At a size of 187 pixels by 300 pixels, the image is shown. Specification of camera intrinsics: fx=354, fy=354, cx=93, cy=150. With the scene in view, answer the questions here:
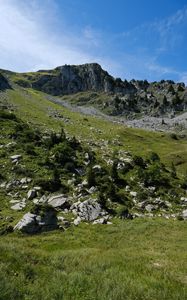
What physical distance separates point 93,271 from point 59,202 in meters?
18.1

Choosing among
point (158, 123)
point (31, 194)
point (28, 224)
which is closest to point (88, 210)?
point (31, 194)

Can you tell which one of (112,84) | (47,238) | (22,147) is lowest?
(47,238)

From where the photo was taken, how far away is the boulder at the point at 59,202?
3084cm

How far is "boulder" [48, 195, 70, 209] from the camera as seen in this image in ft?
101

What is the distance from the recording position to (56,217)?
91.9ft

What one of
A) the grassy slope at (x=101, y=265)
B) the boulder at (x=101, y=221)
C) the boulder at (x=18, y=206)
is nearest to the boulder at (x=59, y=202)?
the boulder at (x=18, y=206)

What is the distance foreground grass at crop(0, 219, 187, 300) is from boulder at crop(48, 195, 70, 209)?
5.58 metres

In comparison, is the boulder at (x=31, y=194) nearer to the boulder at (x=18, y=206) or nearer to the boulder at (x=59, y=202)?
the boulder at (x=18, y=206)

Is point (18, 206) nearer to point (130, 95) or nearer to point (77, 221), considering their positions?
point (77, 221)

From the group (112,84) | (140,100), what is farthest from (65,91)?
(140,100)

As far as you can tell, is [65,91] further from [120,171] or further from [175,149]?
[120,171]

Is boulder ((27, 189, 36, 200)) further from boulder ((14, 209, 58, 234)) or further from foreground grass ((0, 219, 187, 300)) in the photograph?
foreground grass ((0, 219, 187, 300))

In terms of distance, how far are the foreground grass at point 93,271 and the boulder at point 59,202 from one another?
5581 millimetres

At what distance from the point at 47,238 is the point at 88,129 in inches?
2086
